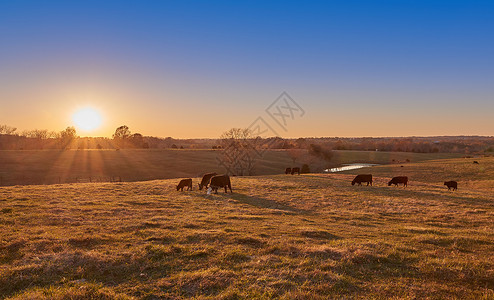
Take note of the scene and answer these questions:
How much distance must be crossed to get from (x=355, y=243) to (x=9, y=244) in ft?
41.2

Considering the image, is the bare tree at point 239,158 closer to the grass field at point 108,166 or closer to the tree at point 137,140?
the grass field at point 108,166

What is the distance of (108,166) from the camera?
6344 cm

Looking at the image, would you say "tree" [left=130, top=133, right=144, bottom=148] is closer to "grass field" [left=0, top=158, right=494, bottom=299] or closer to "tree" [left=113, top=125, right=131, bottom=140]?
"tree" [left=113, top=125, right=131, bottom=140]

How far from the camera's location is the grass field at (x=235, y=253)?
6914 millimetres

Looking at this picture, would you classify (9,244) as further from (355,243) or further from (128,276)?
(355,243)

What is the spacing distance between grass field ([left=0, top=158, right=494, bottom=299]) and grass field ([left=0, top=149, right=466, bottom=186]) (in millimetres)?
37937

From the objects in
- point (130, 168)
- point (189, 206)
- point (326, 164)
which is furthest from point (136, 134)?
point (189, 206)

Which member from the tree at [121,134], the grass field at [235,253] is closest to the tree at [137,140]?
the tree at [121,134]

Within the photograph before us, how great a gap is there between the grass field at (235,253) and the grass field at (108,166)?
1494 inches

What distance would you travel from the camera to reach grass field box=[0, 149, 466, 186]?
1976 inches

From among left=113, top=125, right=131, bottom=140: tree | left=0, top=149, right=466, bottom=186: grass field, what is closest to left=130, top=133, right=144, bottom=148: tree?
left=113, top=125, right=131, bottom=140: tree

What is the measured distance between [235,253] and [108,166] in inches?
2481

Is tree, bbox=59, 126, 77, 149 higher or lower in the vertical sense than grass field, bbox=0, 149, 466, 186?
higher

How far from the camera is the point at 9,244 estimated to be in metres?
9.67
